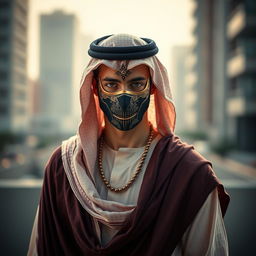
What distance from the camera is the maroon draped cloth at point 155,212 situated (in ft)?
5.80

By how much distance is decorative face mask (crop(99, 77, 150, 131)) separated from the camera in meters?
1.90

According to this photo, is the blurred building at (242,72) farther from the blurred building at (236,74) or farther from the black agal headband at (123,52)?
the black agal headband at (123,52)

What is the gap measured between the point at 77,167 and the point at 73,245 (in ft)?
1.36

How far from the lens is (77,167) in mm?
1954

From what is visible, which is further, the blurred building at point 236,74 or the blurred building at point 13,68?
the blurred building at point 13,68

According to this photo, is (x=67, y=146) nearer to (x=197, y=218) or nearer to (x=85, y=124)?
(x=85, y=124)

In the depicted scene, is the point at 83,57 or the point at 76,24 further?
the point at 83,57

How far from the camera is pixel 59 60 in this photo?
14588 cm

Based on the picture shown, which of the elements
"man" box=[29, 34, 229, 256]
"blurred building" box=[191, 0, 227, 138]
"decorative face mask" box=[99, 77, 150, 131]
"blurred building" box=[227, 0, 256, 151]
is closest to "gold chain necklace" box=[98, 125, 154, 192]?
"man" box=[29, 34, 229, 256]

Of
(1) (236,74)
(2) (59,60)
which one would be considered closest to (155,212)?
(1) (236,74)

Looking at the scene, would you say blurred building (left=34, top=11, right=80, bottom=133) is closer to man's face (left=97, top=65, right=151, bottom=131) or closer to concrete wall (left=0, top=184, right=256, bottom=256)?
concrete wall (left=0, top=184, right=256, bottom=256)

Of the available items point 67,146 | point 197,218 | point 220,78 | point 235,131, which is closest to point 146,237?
point 197,218

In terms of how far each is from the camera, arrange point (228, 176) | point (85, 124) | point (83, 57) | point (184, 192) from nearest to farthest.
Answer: point (184, 192) < point (85, 124) < point (228, 176) < point (83, 57)

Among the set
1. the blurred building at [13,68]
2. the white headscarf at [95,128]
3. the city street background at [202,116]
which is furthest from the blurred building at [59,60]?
the white headscarf at [95,128]
